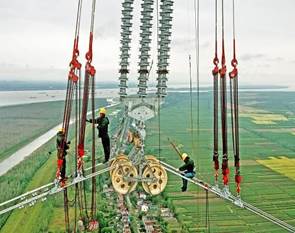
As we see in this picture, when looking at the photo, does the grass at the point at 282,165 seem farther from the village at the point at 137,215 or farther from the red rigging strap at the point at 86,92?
the red rigging strap at the point at 86,92

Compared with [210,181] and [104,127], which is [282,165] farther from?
[104,127]

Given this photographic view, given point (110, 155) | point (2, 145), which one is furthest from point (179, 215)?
point (2, 145)

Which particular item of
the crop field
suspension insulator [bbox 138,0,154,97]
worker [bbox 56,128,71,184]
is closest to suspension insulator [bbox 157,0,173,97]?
suspension insulator [bbox 138,0,154,97]

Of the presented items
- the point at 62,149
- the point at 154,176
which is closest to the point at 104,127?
the point at 62,149

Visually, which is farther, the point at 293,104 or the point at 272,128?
the point at 293,104

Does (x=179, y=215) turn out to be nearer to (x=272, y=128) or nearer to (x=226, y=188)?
(x=226, y=188)

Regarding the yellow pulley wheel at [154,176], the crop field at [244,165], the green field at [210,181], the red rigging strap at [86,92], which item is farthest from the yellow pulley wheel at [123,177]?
the green field at [210,181]
